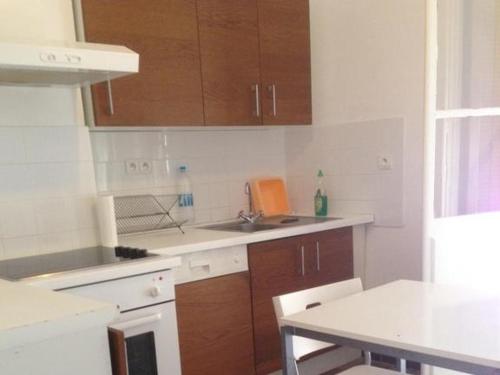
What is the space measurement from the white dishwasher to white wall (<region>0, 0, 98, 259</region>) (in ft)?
1.45

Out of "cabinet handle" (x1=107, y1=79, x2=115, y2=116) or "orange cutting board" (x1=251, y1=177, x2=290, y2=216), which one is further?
"orange cutting board" (x1=251, y1=177, x2=290, y2=216)

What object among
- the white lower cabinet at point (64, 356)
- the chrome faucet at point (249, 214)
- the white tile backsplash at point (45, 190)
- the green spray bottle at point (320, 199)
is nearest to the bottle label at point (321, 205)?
the green spray bottle at point (320, 199)

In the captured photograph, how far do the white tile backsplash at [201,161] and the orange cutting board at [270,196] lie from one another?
0.06 metres

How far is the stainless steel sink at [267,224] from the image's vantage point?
2517mm

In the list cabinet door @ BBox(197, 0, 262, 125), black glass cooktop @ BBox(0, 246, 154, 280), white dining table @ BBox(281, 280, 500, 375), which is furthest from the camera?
cabinet door @ BBox(197, 0, 262, 125)

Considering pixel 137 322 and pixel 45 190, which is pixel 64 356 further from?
pixel 45 190

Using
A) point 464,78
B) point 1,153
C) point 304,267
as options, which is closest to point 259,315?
point 304,267

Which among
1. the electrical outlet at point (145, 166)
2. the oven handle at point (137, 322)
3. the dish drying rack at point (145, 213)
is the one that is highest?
the electrical outlet at point (145, 166)

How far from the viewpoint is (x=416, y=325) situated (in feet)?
3.78

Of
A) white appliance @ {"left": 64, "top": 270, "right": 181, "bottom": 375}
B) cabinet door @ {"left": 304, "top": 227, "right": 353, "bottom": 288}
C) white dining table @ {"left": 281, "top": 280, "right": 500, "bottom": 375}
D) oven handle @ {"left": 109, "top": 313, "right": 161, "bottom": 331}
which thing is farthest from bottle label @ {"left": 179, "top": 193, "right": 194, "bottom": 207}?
white dining table @ {"left": 281, "top": 280, "right": 500, "bottom": 375}

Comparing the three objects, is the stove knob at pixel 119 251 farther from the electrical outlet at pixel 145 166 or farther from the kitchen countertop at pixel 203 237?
the electrical outlet at pixel 145 166

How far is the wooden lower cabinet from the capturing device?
2178 millimetres

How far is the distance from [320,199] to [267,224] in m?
0.38

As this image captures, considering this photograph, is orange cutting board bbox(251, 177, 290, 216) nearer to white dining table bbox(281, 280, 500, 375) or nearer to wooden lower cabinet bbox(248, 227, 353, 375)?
wooden lower cabinet bbox(248, 227, 353, 375)
